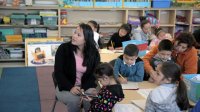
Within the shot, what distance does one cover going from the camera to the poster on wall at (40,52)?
5.44 meters

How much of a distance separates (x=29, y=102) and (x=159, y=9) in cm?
370

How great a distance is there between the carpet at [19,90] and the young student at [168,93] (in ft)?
6.82

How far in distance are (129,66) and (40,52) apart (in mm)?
3069

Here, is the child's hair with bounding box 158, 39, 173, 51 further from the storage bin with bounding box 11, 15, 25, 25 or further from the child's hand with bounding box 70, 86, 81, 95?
the storage bin with bounding box 11, 15, 25, 25

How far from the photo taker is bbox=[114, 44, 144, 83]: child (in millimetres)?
2668

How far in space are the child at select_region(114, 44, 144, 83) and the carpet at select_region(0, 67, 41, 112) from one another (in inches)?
53.5

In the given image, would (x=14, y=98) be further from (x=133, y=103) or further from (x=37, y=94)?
(x=133, y=103)

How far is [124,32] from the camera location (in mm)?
4809

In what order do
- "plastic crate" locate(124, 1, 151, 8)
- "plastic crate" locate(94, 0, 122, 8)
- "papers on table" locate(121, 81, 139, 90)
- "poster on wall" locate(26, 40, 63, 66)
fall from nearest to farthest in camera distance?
"papers on table" locate(121, 81, 139, 90), "poster on wall" locate(26, 40, 63, 66), "plastic crate" locate(94, 0, 122, 8), "plastic crate" locate(124, 1, 151, 8)

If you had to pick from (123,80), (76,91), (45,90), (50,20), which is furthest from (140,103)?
(50,20)

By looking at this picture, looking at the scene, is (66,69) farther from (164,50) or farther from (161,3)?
(161,3)

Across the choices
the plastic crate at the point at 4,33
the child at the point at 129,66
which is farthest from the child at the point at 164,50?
the plastic crate at the point at 4,33

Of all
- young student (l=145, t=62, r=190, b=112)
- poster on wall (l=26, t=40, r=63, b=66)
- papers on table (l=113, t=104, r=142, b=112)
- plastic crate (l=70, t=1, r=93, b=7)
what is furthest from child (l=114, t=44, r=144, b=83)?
plastic crate (l=70, t=1, r=93, b=7)

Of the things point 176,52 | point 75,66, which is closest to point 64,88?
point 75,66
